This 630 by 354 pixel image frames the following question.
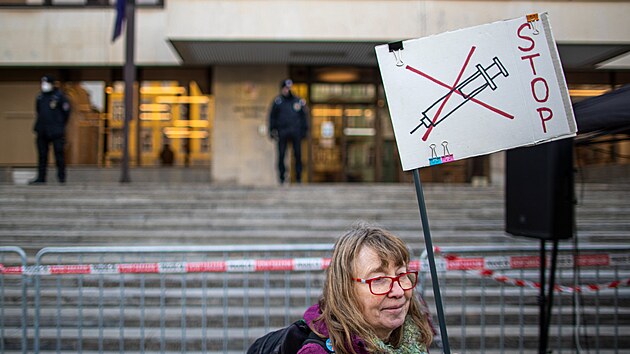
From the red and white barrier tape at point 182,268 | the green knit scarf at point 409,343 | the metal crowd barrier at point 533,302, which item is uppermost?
the green knit scarf at point 409,343

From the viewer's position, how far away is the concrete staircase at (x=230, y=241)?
17.2 feet

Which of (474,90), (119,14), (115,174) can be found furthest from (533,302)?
(115,174)

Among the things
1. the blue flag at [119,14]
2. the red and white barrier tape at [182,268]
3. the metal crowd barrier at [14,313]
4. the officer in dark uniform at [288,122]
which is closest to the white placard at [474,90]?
the red and white barrier tape at [182,268]

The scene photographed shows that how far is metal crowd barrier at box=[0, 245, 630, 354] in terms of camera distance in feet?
15.5

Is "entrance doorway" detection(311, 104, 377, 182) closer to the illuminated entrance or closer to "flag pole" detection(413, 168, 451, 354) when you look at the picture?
the illuminated entrance

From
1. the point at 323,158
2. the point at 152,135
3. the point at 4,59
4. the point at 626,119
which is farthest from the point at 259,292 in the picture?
the point at 4,59

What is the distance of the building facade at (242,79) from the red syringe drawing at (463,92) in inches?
438

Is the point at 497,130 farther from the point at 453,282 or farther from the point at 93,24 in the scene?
the point at 93,24

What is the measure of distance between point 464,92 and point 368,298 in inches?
45.1

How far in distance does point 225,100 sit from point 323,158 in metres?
3.29

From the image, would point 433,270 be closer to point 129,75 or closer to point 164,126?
point 129,75

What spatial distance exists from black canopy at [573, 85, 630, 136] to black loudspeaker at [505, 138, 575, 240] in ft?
1.82

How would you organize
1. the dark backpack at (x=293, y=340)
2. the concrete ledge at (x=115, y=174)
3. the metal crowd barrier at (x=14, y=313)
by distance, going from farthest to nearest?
the concrete ledge at (x=115, y=174) → the metal crowd barrier at (x=14, y=313) → the dark backpack at (x=293, y=340)

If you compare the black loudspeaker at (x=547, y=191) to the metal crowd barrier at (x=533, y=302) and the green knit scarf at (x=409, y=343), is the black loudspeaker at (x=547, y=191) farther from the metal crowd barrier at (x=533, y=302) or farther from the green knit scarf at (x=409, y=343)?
the green knit scarf at (x=409, y=343)
